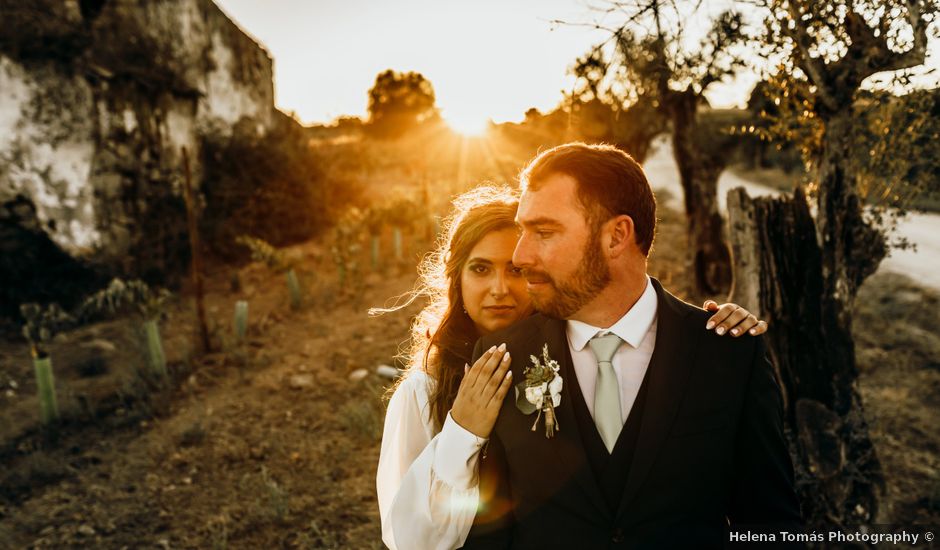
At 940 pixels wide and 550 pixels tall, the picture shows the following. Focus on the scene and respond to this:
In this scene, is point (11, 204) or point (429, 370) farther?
point (11, 204)

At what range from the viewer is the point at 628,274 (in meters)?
2.36

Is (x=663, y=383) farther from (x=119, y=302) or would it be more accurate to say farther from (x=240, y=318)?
(x=119, y=302)

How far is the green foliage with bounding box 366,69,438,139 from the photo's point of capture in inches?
1582

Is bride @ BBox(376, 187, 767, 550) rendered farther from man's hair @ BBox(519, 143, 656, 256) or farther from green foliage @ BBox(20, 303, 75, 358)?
green foliage @ BBox(20, 303, 75, 358)

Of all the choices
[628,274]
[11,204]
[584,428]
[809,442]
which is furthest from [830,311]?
[11,204]

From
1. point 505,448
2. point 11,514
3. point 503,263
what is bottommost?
point 11,514

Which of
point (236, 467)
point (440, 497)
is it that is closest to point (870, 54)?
point (440, 497)

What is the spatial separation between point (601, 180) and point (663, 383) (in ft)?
2.78

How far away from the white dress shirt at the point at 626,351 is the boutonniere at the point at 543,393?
0.15m

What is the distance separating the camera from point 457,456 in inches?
88.8

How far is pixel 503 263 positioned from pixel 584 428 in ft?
3.50

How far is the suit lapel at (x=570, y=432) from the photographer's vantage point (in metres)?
2.00

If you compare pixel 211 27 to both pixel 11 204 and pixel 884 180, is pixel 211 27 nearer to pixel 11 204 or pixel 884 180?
pixel 11 204

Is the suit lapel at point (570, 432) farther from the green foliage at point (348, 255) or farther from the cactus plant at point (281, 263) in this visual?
the green foliage at point (348, 255)
